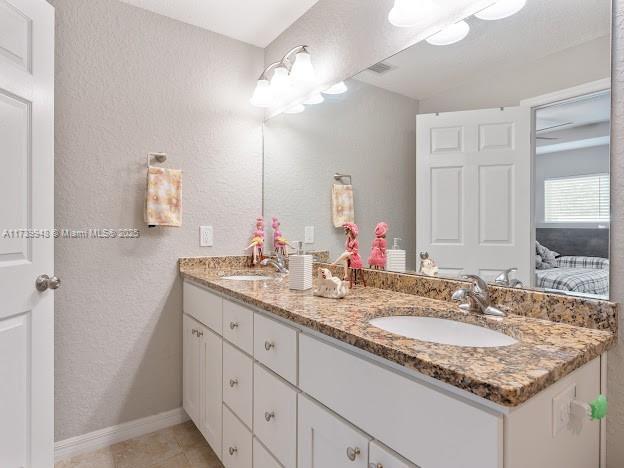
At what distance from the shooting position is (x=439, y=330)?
1.12 meters

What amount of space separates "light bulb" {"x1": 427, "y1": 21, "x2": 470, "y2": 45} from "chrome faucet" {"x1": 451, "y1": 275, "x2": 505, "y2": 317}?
2.76ft

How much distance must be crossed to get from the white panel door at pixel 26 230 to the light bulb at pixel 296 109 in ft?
3.80

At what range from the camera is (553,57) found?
104 centimetres

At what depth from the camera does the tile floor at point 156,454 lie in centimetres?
→ 174

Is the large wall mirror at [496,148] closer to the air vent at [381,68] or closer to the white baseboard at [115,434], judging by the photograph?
the air vent at [381,68]

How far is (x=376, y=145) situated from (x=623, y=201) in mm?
934

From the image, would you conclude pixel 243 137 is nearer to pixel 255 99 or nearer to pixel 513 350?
pixel 255 99

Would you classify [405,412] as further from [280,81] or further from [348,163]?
[280,81]

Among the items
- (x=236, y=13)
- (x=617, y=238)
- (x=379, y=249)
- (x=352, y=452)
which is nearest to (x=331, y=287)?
(x=379, y=249)

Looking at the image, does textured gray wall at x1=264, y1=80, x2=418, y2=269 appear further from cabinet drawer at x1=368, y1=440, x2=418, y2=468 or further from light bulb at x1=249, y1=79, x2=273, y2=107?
cabinet drawer at x1=368, y1=440, x2=418, y2=468

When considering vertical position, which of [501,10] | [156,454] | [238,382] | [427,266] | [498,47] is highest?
[501,10]

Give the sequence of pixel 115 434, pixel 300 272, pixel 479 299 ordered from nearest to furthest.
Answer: pixel 479 299 < pixel 300 272 < pixel 115 434

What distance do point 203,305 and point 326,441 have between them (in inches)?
40.7

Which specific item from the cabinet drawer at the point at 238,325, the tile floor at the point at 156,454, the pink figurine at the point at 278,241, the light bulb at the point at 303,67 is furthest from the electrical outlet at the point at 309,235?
the tile floor at the point at 156,454
